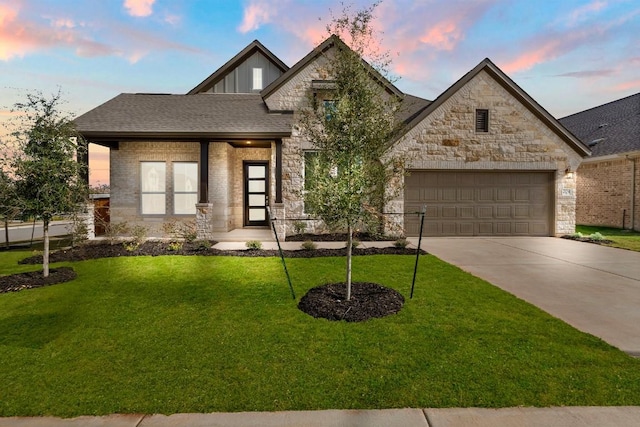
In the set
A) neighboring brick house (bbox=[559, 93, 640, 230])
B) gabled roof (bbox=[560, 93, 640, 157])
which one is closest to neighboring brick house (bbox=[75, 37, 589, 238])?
neighboring brick house (bbox=[559, 93, 640, 230])

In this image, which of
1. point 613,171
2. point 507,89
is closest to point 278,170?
point 507,89

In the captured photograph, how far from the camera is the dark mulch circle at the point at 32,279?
705 cm

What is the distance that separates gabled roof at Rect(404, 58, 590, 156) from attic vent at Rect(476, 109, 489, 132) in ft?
4.00

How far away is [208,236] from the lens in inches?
498

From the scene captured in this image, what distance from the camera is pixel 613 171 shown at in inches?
721

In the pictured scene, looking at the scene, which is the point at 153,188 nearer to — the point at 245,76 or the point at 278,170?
the point at 278,170

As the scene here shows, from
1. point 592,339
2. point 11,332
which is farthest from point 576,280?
point 11,332

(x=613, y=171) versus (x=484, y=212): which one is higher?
(x=613, y=171)

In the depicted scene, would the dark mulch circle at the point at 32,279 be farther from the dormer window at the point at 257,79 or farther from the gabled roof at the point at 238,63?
the dormer window at the point at 257,79

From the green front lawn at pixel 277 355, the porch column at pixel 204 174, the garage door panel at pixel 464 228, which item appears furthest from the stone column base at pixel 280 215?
the garage door panel at pixel 464 228

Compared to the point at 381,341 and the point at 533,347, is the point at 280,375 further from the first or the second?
the point at 533,347

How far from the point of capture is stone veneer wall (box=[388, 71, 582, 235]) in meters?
13.6

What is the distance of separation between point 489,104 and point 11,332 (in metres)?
15.3

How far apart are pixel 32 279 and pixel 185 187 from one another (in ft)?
24.4
